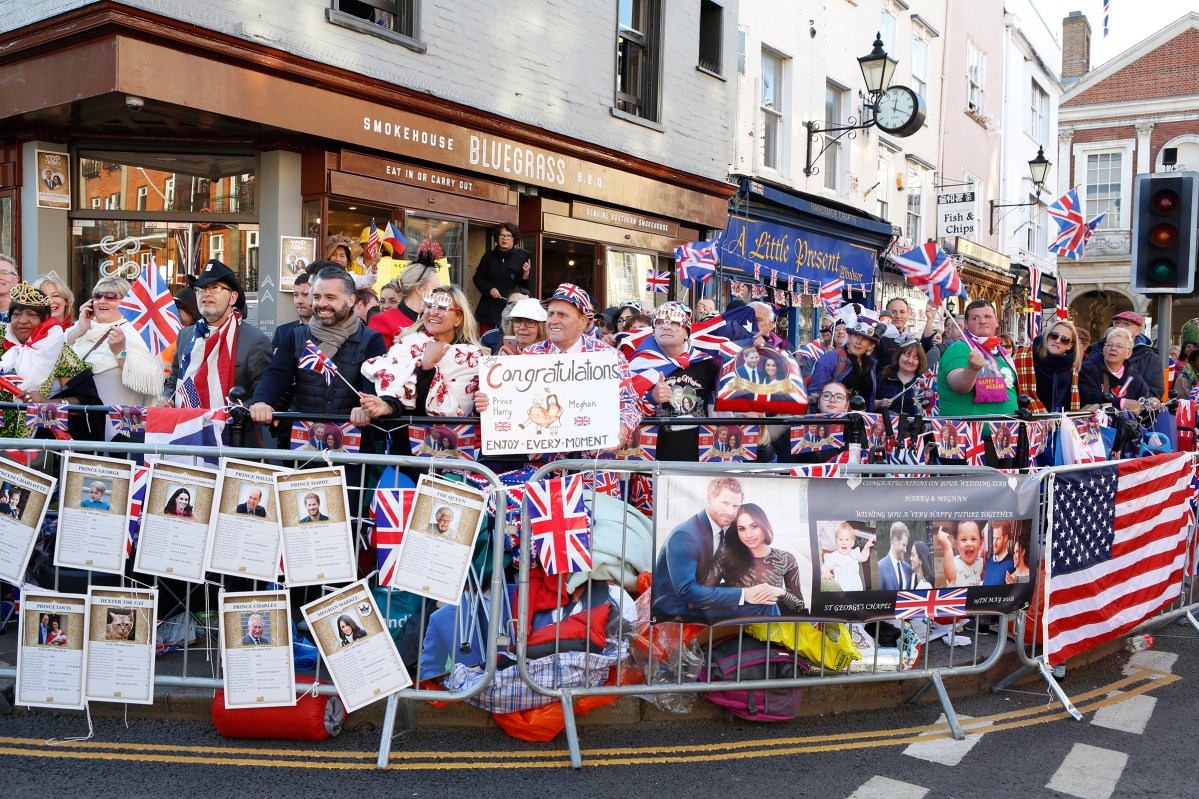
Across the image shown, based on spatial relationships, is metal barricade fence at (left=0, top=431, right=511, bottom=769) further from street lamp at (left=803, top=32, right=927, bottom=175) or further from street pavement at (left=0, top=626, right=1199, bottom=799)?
street lamp at (left=803, top=32, right=927, bottom=175)

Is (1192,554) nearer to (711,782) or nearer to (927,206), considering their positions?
(711,782)

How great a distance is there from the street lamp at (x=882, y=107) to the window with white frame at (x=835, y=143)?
2.39 ft

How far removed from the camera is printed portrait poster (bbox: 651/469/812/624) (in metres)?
4.74

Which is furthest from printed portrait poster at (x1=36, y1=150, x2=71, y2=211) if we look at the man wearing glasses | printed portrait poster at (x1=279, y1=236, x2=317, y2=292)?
the man wearing glasses

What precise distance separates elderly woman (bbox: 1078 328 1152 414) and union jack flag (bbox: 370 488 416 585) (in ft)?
22.5

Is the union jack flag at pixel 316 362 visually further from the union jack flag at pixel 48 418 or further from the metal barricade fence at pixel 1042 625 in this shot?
the metal barricade fence at pixel 1042 625

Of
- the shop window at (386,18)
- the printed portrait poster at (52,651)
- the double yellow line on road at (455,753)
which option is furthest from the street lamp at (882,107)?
the printed portrait poster at (52,651)

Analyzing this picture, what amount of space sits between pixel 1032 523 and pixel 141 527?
428cm

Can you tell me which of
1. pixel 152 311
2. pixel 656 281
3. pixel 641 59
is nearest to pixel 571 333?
pixel 152 311

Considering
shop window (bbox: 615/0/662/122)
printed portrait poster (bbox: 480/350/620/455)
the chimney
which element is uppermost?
the chimney

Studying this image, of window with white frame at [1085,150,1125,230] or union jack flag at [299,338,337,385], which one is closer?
union jack flag at [299,338,337,385]

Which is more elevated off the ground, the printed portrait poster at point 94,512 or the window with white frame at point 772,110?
the window with white frame at point 772,110

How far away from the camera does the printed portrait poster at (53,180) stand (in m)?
10.3

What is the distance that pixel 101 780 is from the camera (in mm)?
4262
